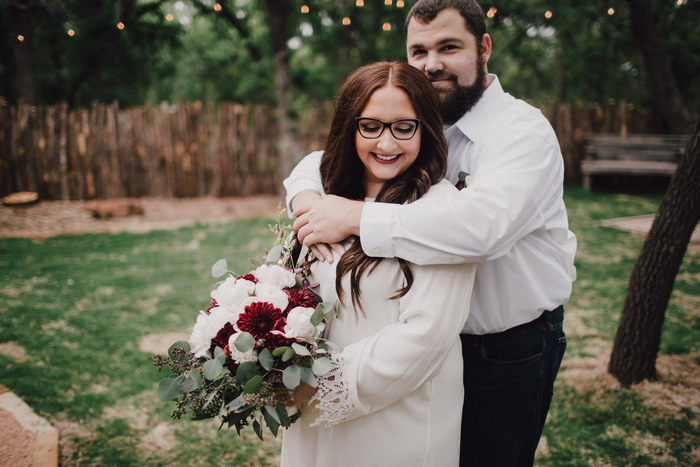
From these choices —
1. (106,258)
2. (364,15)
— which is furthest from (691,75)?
(106,258)

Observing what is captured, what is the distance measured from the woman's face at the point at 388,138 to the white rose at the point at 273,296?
0.59 m

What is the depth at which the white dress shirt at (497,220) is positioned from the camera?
4.85 ft

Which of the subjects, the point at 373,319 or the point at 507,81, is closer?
the point at 373,319

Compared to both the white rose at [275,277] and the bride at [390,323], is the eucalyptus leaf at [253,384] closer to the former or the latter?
the bride at [390,323]

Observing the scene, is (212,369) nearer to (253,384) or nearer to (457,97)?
(253,384)

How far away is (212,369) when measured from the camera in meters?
1.46

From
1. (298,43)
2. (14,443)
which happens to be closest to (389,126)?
(14,443)

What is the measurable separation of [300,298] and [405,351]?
1.34 feet

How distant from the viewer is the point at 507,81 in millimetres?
22656

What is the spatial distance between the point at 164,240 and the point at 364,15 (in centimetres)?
893

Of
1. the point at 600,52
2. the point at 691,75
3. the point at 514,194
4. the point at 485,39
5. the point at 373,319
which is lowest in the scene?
the point at 373,319

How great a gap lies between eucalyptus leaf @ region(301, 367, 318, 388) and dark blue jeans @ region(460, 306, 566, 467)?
74 centimetres

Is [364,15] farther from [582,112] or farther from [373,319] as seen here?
[373,319]

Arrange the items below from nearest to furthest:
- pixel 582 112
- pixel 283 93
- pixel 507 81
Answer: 1. pixel 283 93
2. pixel 582 112
3. pixel 507 81
